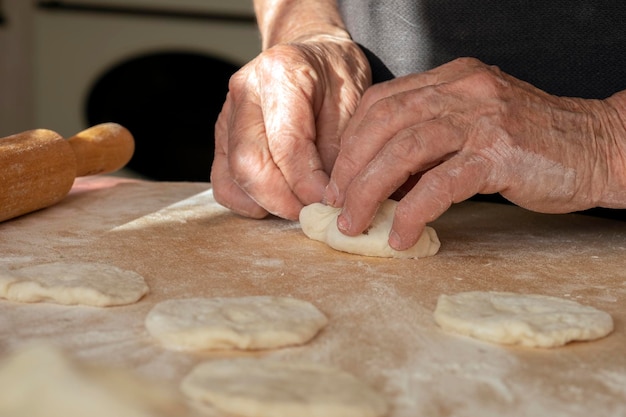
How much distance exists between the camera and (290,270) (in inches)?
62.6

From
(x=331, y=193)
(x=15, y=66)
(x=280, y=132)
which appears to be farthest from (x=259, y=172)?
(x=15, y=66)

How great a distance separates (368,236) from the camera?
1.72 metres

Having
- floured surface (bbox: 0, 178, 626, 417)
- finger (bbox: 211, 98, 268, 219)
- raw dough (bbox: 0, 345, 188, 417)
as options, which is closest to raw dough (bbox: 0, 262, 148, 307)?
floured surface (bbox: 0, 178, 626, 417)

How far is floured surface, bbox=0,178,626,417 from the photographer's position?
3.56ft

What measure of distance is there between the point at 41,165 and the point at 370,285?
3.29 ft

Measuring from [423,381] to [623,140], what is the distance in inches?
36.3

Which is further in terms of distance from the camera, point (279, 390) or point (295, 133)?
point (295, 133)

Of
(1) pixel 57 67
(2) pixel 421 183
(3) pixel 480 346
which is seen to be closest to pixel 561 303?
(3) pixel 480 346

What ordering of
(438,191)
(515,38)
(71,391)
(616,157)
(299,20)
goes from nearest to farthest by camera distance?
(71,391), (438,191), (616,157), (515,38), (299,20)

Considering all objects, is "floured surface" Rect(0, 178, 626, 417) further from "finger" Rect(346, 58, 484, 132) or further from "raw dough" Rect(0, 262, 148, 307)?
"finger" Rect(346, 58, 484, 132)

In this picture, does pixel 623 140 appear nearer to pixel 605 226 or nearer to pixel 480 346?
pixel 605 226

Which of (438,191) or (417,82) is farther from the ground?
(417,82)

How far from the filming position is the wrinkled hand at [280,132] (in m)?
1.91

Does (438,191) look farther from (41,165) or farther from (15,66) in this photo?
(15,66)
